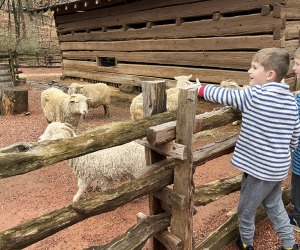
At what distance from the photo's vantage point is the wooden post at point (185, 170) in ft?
8.29

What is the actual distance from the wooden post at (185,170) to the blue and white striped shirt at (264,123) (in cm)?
24

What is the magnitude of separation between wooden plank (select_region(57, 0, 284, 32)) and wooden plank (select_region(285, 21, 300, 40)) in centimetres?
78

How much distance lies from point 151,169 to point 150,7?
316 inches

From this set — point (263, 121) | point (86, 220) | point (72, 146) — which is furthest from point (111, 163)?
point (263, 121)

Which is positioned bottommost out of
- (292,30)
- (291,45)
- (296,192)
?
(296,192)

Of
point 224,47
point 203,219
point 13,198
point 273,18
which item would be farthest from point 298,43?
point 13,198

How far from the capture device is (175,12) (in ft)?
29.4

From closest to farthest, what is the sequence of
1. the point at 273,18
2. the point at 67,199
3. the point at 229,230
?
1. the point at 229,230
2. the point at 67,199
3. the point at 273,18

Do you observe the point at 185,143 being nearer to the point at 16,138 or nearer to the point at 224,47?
the point at 224,47

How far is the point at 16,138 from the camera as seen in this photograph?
8016 millimetres

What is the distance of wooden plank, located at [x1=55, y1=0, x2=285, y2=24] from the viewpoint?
7.26 metres

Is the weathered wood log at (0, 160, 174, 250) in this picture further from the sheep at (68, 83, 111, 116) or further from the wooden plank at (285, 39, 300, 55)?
the sheep at (68, 83, 111, 116)

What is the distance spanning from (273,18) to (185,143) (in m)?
5.42

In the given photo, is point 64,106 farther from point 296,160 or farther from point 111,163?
point 296,160
